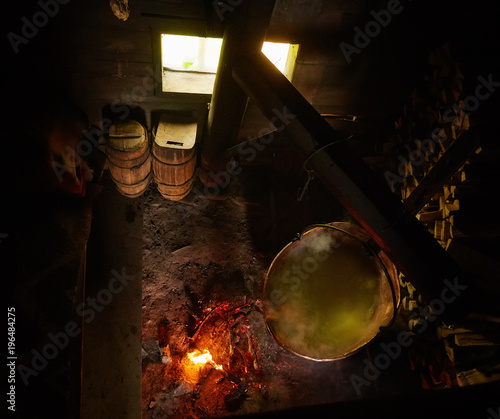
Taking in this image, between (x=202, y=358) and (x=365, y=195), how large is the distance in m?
3.88

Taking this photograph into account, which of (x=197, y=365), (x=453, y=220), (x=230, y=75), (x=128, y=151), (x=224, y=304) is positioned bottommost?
(x=197, y=365)

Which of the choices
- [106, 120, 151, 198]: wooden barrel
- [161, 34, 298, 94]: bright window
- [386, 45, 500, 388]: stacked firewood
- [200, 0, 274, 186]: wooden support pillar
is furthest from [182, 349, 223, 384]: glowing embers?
[161, 34, 298, 94]: bright window

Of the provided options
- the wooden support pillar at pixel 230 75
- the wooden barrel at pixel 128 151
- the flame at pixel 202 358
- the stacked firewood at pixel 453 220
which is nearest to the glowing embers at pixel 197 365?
the flame at pixel 202 358

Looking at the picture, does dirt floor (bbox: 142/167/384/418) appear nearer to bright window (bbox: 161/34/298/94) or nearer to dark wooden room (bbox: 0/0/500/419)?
dark wooden room (bbox: 0/0/500/419)

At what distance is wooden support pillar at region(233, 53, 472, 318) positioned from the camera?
8.64 feet

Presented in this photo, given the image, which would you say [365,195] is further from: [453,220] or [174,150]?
[174,150]

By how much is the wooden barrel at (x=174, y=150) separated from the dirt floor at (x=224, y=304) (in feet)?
3.06

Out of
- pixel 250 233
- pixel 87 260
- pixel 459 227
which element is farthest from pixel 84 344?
pixel 459 227

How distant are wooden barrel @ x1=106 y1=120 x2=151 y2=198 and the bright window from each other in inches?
33.7

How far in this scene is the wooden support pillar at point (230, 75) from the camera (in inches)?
128

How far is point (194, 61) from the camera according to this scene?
5109 millimetres

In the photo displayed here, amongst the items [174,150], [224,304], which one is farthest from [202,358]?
[174,150]

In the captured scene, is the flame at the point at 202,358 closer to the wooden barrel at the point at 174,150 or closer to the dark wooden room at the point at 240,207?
the dark wooden room at the point at 240,207

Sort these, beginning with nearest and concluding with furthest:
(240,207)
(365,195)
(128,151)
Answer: (365,195)
(128,151)
(240,207)
